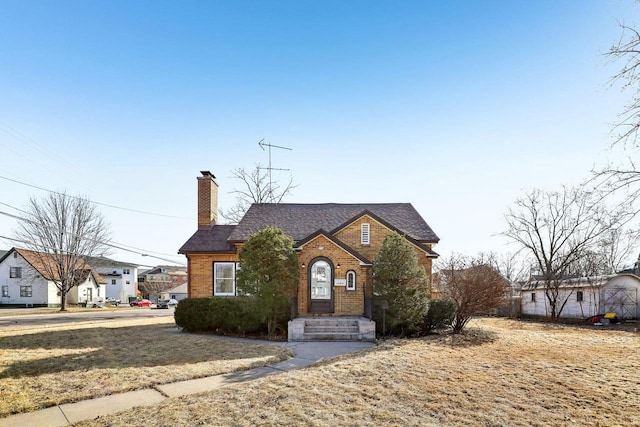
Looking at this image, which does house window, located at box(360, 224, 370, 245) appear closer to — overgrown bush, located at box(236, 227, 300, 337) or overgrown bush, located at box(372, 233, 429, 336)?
overgrown bush, located at box(372, 233, 429, 336)

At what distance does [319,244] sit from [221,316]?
4.64 m

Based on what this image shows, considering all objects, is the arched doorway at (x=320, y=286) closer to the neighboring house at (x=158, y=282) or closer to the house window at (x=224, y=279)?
the house window at (x=224, y=279)

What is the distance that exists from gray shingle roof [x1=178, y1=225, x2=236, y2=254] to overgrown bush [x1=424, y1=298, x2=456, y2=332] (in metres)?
9.30

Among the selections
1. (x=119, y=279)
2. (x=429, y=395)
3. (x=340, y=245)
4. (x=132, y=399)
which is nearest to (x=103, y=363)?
(x=132, y=399)

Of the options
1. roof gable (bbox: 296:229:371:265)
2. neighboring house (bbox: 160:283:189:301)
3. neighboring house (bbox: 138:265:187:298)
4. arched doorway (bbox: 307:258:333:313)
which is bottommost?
neighboring house (bbox: 160:283:189:301)

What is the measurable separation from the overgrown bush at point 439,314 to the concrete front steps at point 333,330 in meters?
2.44

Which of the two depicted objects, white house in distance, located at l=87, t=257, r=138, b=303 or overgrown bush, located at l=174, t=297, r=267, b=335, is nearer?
overgrown bush, located at l=174, t=297, r=267, b=335

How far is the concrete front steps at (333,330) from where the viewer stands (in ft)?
39.9

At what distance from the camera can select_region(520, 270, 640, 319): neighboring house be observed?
20938 millimetres

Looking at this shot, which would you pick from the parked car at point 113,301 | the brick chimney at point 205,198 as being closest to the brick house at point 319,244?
the brick chimney at point 205,198

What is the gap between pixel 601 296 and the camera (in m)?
21.1

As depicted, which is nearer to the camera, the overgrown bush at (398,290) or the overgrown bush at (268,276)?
the overgrown bush at (398,290)

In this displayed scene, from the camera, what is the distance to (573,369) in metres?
7.89

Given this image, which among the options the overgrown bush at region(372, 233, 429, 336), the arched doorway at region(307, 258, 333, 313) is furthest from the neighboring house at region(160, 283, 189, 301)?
the overgrown bush at region(372, 233, 429, 336)
